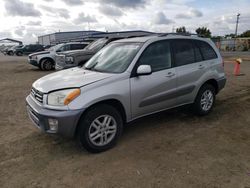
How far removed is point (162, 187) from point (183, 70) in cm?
255

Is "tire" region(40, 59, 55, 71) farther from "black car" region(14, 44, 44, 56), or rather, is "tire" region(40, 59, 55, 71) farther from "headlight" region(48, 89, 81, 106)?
"black car" region(14, 44, 44, 56)

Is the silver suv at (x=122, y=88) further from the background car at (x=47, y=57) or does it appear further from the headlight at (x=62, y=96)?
the background car at (x=47, y=57)

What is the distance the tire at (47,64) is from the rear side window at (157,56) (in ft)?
38.8

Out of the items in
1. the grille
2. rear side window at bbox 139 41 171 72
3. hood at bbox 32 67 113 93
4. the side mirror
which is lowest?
the grille

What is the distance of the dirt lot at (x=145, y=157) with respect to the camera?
313 centimetres

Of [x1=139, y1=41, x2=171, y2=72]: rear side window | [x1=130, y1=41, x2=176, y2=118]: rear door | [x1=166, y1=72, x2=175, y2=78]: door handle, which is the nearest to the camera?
[x1=130, y1=41, x2=176, y2=118]: rear door

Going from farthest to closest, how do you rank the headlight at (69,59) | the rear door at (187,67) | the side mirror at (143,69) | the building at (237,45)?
the building at (237,45) → the headlight at (69,59) → the rear door at (187,67) → the side mirror at (143,69)

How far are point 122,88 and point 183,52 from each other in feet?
5.90

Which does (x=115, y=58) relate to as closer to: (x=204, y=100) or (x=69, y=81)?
(x=69, y=81)

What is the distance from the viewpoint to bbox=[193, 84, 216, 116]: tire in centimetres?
523

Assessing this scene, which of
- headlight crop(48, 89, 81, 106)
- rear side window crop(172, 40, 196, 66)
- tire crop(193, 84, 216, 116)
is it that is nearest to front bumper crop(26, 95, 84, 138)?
headlight crop(48, 89, 81, 106)

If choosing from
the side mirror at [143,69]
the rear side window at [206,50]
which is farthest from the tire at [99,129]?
the rear side window at [206,50]

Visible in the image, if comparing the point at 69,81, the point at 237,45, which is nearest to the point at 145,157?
the point at 69,81

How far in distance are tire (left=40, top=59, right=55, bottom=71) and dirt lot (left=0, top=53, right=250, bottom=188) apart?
1008 cm
